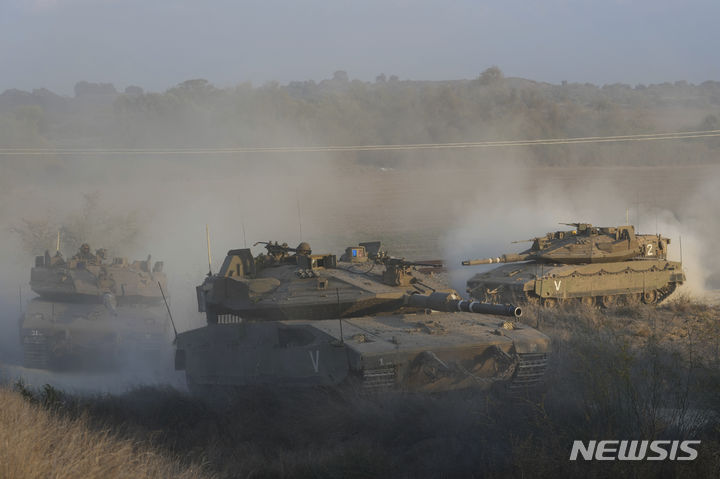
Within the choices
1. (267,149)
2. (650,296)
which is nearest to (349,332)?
(650,296)

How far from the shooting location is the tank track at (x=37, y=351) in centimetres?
1767

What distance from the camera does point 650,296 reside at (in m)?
24.4

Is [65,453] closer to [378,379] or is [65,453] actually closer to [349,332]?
[378,379]

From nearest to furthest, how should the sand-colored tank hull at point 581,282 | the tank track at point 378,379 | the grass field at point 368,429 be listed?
the grass field at point 368,429, the tank track at point 378,379, the sand-colored tank hull at point 581,282

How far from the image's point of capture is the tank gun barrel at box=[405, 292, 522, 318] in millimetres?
10964

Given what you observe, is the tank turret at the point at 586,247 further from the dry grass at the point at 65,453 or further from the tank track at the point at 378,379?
the dry grass at the point at 65,453

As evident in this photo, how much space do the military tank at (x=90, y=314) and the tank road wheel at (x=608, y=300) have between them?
11368mm

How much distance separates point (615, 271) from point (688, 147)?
129ft

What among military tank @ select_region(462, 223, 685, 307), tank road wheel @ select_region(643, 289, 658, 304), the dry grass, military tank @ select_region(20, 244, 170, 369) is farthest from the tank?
tank road wheel @ select_region(643, 289, 658, 304)

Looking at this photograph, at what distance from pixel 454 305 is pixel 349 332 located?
163 cm

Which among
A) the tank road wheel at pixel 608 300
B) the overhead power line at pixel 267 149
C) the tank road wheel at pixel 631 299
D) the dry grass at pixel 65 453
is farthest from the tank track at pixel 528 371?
the overhead power line at pixel 267 149

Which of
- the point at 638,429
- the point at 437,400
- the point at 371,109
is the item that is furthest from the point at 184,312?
the point at 371,109

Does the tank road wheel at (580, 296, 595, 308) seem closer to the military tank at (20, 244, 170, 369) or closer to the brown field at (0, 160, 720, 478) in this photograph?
the brown field at (0, 160, 720, 478)

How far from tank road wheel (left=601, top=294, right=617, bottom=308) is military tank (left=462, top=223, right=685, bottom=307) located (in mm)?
24
